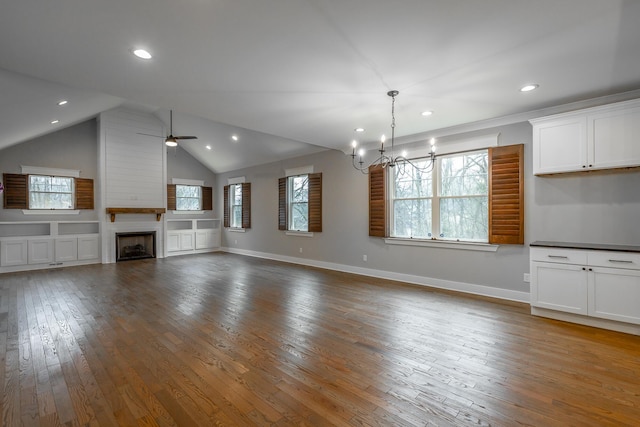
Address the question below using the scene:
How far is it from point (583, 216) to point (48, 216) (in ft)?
34.5

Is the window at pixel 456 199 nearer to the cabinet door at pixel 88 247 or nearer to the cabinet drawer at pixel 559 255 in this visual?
the cabinet drawer at pixel 559 255

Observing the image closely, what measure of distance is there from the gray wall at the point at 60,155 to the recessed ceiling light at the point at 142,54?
22.3ft

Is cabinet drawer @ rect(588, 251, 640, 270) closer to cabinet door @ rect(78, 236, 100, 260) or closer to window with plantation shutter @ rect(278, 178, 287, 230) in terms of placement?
window with plantation shutter @ rect(278, 178, 287, 230)

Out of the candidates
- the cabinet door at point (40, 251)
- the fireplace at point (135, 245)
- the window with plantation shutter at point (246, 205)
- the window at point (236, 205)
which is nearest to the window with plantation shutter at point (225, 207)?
the window at point (236, 205)

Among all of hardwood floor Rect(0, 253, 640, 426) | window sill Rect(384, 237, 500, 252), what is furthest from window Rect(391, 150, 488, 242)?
hardwood floor Rect(0, 253, 640, 426)

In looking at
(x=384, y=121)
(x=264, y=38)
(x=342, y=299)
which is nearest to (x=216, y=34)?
(x=264, y=38)

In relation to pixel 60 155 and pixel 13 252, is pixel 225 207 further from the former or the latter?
pixel 13 252

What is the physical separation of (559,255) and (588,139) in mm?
1387

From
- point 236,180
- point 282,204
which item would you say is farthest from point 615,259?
point 236,180

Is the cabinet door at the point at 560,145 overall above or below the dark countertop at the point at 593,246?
above

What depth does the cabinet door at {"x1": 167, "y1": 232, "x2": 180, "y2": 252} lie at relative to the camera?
859 cm

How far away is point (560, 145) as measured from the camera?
137 inches

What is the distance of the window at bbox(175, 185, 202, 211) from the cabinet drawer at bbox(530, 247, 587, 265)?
30.2 feet

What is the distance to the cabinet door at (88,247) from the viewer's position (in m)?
7.08
